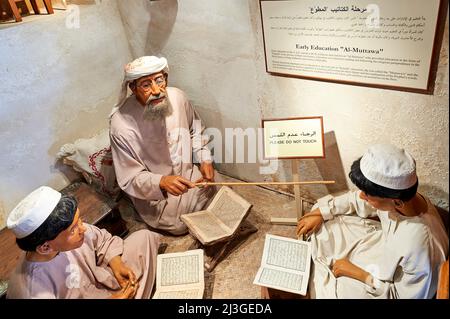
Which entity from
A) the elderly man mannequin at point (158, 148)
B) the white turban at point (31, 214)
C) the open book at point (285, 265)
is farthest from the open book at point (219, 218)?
the white turban at point (31, 214)

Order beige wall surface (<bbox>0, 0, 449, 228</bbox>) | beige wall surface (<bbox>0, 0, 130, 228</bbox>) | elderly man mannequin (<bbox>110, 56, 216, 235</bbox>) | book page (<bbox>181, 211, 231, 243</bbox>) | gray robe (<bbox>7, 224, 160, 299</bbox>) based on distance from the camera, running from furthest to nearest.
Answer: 1. beige wall surface (<bbox>0, 0, 130, 228</bbox>)
2. elderly man mannequin (<bbox>110, 56, 216, 235</bbox>)
3. book page (<bbox>181, 211, 231, 243</bbox>)
4. beige wall surface (<bbox>0, 0, 449, 228</bbox>)
5. gray robe (<bbox>7, 224, 160, 299</bbox>)

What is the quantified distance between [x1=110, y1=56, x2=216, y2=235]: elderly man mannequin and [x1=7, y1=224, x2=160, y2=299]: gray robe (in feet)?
1.42

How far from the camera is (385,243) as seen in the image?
253 cm

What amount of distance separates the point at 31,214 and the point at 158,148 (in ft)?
5.15

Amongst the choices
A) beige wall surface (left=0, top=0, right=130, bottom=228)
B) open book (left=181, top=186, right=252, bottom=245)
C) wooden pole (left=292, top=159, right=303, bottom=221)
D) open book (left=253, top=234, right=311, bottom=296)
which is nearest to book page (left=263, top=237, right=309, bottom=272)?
open book (left=253, top=234, right=311, bottom=296)

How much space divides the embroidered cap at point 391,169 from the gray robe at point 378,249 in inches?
12.0

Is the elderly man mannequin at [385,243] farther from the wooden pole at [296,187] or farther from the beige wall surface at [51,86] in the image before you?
the beige wall surface at [51,86]

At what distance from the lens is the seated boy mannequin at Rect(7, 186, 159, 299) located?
2184 millimetres

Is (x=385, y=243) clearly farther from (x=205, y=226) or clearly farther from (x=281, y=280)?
(x=205, y=226)

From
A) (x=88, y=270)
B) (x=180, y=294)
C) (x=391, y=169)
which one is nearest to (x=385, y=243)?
(x=391, y=169)

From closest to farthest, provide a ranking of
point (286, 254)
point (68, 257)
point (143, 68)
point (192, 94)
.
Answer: point (68, 257) < point (286, 254) < point (143, 68) < point (192, 94)

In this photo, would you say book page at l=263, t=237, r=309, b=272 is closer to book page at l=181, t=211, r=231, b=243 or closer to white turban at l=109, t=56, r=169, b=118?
book page at l=181, t=211, r=231, b=243
